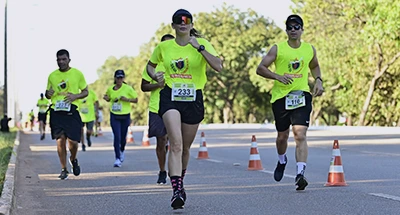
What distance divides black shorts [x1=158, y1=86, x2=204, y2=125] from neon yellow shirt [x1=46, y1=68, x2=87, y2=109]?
4.22 m

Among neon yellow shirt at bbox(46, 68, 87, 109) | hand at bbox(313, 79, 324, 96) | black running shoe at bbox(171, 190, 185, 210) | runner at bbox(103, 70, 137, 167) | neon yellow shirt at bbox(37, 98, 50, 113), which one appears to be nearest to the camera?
black running shoe at bbox(171, 190, 185, 210)

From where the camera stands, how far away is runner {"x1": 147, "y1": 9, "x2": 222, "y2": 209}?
8.70 m

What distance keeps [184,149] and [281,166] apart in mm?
2254

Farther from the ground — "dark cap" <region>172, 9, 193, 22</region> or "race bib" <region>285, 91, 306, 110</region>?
"dark cap" <region>172, 9, 193, 22</region>

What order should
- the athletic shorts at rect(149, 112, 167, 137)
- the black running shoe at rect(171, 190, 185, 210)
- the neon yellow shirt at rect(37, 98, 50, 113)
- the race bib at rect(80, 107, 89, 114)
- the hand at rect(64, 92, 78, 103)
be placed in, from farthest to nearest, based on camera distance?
the neon yellow shirt at rect(37, 98, 50, 113) → the race bib at rect(80, 107, 89, 114) → the hand at rect(64, 92, 78, 103) → the athletic shorts at rect(149, 112, 167, 137) → the black running shoe at rect(171, 190, 185, 210)

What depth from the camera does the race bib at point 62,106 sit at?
12875 millimetres

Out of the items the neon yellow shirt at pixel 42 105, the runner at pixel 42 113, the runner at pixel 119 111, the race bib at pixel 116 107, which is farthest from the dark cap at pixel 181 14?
the neon yellow shirt at pixel 42 105

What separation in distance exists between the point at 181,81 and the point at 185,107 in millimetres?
264

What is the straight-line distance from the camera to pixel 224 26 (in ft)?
252

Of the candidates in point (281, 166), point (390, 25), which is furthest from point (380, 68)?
point (281, 166)

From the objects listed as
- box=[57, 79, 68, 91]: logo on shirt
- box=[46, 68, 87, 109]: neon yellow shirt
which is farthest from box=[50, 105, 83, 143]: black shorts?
box=[57, 79, 68, 91]: logo on shirt

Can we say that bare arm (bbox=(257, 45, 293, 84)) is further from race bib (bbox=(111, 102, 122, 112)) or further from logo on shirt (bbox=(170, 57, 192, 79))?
race bib (bbox=(111, 102, 122, 112))

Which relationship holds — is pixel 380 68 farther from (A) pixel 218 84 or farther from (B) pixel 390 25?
(A) pixel 218 84

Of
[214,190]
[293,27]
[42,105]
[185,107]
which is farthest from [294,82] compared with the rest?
[42,105]
